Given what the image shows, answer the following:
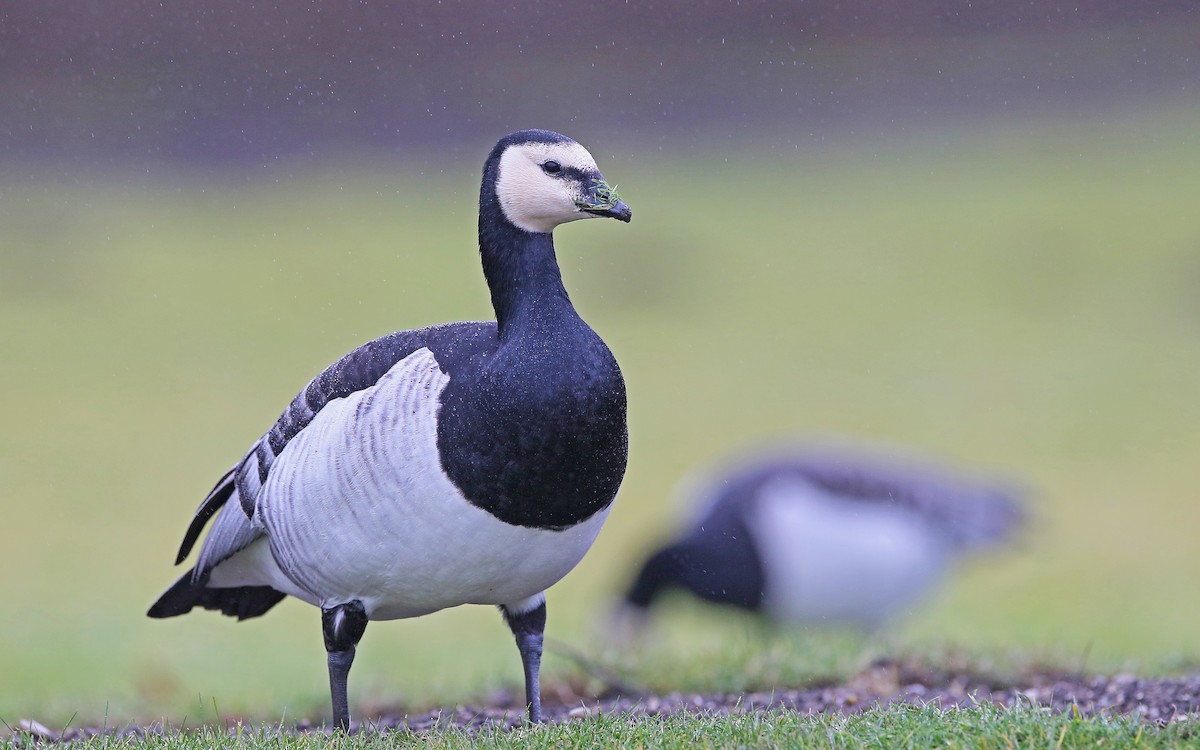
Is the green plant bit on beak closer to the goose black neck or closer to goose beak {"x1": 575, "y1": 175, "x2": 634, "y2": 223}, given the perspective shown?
goose beak {"x1": 575, "y1": 175, "x2": 634, "y2": 223}

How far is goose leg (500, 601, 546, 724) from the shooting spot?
4.71 metres

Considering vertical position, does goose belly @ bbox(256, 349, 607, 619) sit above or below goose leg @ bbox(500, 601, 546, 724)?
above

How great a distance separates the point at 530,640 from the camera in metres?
4.79

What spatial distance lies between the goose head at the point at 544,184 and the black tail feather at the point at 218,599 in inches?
72.1

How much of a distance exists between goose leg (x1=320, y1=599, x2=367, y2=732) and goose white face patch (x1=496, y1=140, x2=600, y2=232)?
1.35 metres

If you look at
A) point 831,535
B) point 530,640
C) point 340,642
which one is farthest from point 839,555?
point 340,642

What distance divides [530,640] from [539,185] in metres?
1.53

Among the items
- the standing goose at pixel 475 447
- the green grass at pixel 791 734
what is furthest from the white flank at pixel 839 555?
the green grass at pixel 791 734

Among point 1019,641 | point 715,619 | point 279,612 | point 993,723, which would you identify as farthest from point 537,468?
point 279,612

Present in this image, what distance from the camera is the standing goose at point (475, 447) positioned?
163 inches

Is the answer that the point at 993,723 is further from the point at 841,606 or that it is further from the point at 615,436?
the point at 841,606

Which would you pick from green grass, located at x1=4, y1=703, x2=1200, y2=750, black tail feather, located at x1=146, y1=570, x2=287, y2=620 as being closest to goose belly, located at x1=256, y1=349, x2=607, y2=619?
green grass, located at x1=4, y1=703, x2=1200, y2=750

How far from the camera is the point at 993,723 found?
3770 mm

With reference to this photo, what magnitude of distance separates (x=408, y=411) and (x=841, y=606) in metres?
4.90
